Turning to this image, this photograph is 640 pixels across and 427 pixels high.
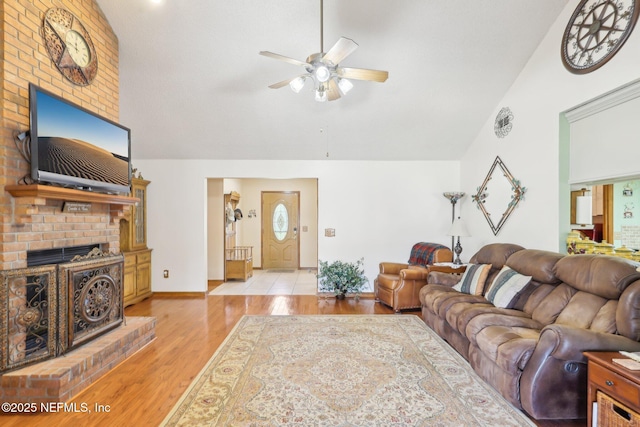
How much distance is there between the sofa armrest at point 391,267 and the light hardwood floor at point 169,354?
1.81ft

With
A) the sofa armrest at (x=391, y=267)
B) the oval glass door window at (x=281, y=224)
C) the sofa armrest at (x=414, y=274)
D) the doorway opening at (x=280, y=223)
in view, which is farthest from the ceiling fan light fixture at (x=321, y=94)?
the oval glass door window at (x=281, y=224)

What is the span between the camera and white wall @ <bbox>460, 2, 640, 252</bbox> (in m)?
2.70

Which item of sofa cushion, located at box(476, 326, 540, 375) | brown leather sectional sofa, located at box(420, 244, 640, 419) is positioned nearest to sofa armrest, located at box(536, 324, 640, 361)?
brown leather sectional sofa, located at box(420, 244, 640, 419)

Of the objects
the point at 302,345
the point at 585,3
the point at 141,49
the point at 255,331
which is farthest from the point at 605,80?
the point at 141,49

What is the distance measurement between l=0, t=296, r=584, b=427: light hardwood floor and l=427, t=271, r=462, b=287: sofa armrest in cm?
64

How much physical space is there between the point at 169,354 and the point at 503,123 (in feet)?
15.9

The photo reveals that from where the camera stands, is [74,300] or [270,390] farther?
[74,300]

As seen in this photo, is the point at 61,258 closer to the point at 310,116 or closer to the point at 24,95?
the point at 24,95

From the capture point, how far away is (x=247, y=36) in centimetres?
320

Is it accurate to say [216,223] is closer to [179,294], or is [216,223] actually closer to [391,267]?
[179,294]

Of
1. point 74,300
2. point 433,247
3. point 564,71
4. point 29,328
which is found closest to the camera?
point 29,328

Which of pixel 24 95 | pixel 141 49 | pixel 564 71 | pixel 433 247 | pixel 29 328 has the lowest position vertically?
pixel 29 328

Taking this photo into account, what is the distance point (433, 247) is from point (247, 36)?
3801 millimetres

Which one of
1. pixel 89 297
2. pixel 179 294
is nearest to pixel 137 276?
pixel 179 294
